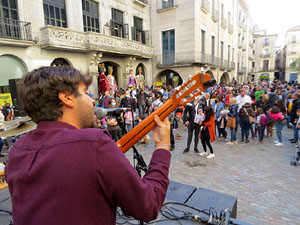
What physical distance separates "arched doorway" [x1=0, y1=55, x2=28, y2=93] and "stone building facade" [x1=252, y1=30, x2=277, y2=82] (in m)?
57.2

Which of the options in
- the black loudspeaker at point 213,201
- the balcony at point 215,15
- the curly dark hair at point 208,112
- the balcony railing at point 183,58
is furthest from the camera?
the balcony at point 215,15

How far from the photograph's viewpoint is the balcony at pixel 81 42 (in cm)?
1125

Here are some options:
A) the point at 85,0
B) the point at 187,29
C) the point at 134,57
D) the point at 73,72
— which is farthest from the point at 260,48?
the point at 73,72

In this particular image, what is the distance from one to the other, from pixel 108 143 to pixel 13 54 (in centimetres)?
1254

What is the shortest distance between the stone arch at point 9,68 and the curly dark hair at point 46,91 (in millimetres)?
12041

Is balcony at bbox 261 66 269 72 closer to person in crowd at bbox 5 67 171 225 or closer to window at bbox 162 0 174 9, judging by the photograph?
window at bbox 162 0 174 9

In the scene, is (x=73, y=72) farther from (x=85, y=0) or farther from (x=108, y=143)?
(x=85, y=0)

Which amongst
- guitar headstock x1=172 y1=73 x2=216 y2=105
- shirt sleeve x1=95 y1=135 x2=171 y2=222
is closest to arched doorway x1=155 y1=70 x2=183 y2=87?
guitar headstock x1=172 y1=73 x2=216 y2=105

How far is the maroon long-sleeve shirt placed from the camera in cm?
82

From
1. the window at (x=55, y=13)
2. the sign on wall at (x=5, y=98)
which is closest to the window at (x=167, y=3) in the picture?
the window at (x=55, y=13)

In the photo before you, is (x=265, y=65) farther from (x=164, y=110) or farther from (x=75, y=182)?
(x=75, y=182)

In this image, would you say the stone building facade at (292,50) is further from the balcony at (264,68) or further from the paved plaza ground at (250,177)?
the paved plaza ground at (250,177)

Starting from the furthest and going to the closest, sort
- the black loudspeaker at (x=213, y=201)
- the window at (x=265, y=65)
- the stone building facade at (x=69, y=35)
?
1. the window at (x=265, y=65)
2. the stone building facade at (x=69, y=35)
3. the black loudspeaker at (x=213, y=201)

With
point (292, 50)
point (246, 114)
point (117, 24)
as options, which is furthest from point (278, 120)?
point (292, 50)
